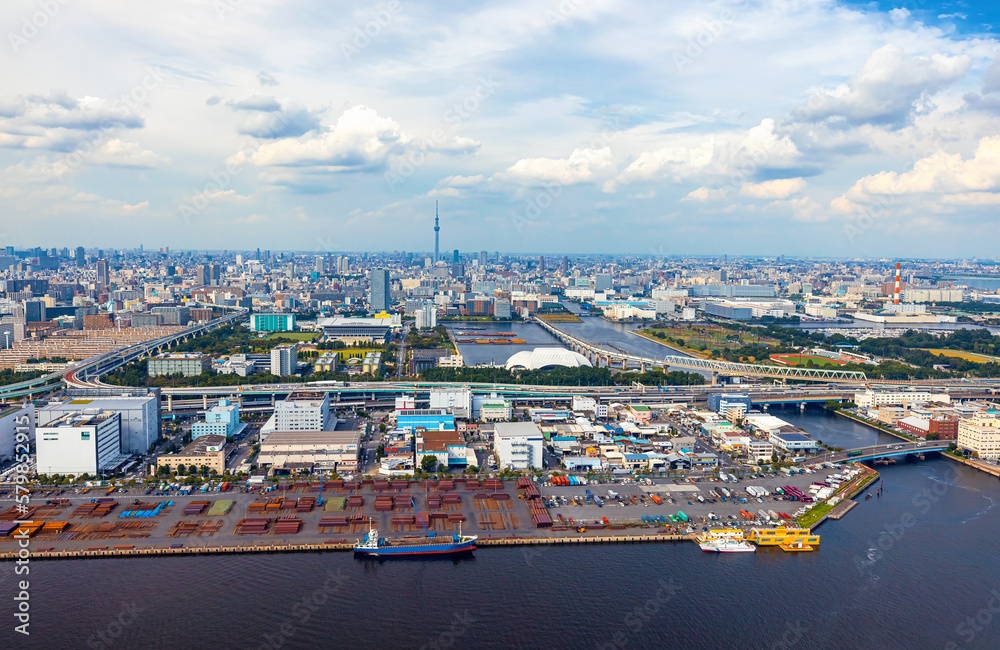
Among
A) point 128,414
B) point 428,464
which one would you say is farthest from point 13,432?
point 428,464

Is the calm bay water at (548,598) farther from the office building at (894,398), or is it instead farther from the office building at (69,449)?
the office building at (894,398)

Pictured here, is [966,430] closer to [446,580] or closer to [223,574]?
[446,580]

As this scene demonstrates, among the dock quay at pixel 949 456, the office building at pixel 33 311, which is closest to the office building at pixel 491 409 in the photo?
the dock quay at pixel 949 456

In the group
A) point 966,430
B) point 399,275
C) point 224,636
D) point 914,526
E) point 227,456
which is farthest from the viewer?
point 399,275

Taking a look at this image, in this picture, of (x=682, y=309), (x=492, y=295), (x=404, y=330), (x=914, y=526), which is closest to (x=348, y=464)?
(x=914, y=526)

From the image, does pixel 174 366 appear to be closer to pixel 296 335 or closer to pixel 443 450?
pixel 296 335

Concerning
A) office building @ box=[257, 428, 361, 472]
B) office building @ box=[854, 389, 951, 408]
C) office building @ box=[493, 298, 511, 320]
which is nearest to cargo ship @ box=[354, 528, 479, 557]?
office building @ box=[257, 428, 361, 472]
